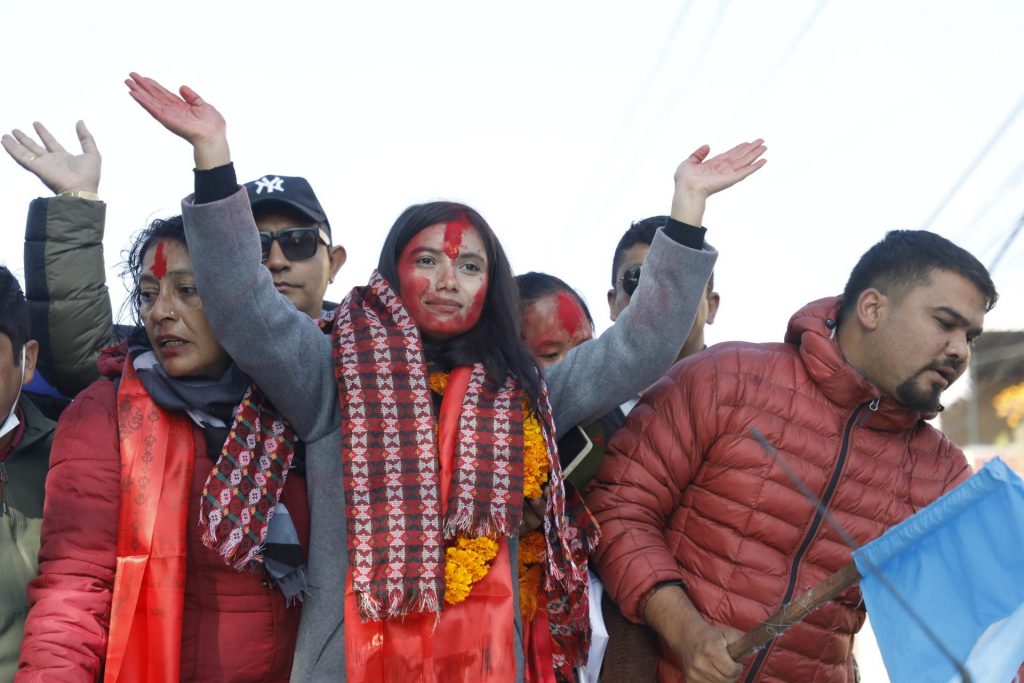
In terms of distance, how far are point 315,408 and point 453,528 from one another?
0.44m

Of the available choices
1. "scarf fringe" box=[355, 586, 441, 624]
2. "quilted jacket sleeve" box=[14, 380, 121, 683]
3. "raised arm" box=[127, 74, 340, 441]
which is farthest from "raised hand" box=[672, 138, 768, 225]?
"quilted jacket sleeve" box=[14, 380, 121, 683]

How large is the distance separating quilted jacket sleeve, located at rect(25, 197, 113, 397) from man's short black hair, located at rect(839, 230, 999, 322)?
208 cm

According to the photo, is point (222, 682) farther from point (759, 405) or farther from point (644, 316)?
point (759, 405)

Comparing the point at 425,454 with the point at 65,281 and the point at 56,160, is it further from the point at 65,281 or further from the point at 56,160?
the point at 56,160

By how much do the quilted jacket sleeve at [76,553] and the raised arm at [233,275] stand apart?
0.41m

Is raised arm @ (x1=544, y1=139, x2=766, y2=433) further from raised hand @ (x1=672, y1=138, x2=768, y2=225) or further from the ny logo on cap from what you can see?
the ny logo on cap

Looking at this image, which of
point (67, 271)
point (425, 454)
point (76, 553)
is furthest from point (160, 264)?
point (425, 454)

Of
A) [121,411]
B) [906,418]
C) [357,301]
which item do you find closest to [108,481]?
[121,411]

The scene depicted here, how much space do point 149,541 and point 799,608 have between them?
1.50 metres

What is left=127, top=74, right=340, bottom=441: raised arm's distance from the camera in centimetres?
233

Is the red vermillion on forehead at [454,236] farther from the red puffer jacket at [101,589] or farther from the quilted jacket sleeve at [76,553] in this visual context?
the quilted jacket sleeve at [76,553]

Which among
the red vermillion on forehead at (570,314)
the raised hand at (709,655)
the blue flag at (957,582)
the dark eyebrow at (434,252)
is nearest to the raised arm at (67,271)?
the dark eyebrow at (434,252)

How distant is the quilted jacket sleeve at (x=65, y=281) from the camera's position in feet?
9.11

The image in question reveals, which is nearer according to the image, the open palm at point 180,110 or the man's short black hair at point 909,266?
the open palm at point 180,110
